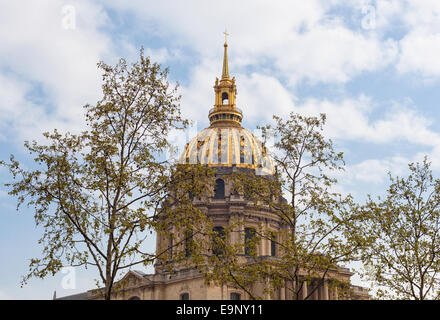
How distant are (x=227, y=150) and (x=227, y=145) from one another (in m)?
1.05

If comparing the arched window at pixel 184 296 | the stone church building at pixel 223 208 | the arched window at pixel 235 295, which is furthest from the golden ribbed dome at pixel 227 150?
the arched window at pixel 184 296

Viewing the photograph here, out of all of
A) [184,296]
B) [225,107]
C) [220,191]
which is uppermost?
[225,107]

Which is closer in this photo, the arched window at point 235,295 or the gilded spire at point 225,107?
the arched window at point 235,295

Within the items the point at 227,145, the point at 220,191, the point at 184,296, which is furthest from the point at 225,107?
the point at 184,296

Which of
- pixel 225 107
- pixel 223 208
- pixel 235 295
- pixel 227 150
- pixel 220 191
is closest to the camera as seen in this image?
pixel 235 295

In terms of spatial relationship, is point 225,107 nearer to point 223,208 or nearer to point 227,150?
point 227,150

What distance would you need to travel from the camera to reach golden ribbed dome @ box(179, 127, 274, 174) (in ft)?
285

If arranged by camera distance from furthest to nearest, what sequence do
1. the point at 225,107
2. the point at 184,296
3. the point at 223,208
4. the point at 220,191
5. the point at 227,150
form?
1. the point at 225,107
2. the point at 227,150
3. the point at 220,191
4. the point at 223,208
5. the point at 184,296

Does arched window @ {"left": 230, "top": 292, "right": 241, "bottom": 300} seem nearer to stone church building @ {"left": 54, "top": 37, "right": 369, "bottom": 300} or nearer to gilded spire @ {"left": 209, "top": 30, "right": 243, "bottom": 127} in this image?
stone church building @ {"left": 54, "top": 37, "right": 369, "bottom": 300}

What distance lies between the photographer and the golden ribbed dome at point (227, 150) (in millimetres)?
87000

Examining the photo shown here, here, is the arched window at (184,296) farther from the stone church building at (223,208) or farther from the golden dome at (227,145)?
the golden dome at (227,145)

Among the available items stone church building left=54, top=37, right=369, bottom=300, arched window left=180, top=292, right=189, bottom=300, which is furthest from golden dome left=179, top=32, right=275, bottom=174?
arched window left=180, top=292, right=189, bottom=300

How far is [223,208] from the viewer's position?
269 feet
